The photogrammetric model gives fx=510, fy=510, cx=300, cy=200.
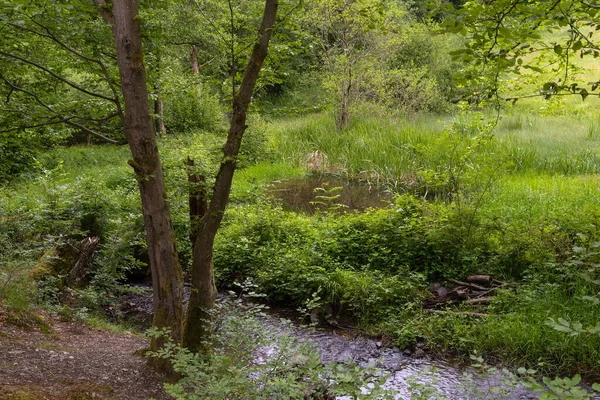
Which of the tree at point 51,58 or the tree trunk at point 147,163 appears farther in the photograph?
the tree at point 51,58

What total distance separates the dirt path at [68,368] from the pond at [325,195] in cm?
693

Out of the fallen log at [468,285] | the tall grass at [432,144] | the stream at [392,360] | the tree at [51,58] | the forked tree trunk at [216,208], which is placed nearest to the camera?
the forked tree trunk at [216,208]

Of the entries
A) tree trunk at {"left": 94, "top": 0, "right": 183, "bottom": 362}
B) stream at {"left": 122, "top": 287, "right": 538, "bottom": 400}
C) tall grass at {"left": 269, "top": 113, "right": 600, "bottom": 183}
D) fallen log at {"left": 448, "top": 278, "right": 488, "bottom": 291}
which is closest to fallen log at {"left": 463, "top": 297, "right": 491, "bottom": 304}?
fallen log at {"left": 448, "top": 278, "right": 488, "bottom": 291}

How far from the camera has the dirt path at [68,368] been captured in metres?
3.59

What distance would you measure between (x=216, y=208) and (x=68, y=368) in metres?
1.76

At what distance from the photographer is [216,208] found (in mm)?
4418

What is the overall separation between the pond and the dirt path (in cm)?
693

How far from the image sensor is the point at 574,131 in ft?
47.6

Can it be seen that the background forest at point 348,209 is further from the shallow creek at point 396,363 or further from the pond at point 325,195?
the shallow creek at point 396,363

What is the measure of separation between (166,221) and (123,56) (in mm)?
1390

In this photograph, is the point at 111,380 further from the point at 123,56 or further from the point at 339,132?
the point at 339,132

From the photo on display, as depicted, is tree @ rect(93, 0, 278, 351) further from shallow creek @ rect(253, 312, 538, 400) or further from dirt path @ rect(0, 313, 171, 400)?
shallow creek @ rect(253, 312, 538, 400)

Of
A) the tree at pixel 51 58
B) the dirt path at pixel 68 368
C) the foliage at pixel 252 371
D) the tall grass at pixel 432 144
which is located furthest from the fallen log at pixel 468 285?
the tree at pixel 51 58

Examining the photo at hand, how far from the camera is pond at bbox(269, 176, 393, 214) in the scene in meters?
12.2
